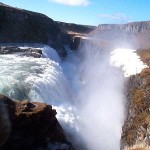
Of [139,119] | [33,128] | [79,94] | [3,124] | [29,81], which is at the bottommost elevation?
[79,94]

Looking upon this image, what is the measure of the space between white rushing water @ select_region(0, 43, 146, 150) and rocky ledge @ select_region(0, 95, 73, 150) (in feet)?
16.7

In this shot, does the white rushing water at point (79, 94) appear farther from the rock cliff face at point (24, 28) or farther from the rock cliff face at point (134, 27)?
the rock cliff face at point (134, 27)

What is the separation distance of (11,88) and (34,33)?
1696 inches

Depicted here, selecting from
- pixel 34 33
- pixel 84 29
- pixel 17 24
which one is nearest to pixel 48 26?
pixel 34 33

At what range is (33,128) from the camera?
17828mm

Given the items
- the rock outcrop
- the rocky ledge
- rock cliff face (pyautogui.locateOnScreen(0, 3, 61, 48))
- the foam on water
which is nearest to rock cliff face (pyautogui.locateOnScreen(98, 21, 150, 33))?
rock cliff face (pyautogui.locateOnScreen(0, 3, 61, 48))

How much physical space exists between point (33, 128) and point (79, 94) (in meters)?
23.2

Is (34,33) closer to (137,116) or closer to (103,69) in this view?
(103,69)

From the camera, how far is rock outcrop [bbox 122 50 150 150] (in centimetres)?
1881

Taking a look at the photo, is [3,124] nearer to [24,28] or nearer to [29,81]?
[29,81]

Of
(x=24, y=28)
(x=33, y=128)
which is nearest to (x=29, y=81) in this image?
(x=33, y=128)

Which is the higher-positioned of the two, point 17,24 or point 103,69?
point 17,24

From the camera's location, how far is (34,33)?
66.6 meters

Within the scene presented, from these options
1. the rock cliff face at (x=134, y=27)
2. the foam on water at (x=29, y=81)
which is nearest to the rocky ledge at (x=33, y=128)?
the foam on water at (x=29, y=81)
